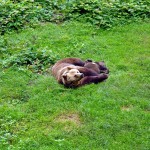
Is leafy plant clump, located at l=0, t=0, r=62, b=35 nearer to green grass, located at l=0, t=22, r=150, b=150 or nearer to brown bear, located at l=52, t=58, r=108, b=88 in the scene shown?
green grass, located at l=0, t=22, r=150, b=150

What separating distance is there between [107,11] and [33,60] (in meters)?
3.42

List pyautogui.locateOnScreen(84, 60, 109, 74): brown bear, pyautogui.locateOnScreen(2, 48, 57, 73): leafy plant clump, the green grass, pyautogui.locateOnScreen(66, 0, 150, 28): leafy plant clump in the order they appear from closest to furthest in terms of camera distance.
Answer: the green grass, pyautogui.locateOnScreen(84, 60, 109, 74): brown bear, pyautogui.locateOnScreen(2, 48, 57, 73): leafy plant clump, pyautogui.locateOnScreen(66, 0, 150, 28): leafy plant clump

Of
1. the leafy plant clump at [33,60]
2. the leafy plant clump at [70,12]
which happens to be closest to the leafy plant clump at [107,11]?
the leafy plant clump at [70,12]

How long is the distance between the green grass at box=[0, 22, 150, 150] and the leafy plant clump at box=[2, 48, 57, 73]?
Result: 220 mm

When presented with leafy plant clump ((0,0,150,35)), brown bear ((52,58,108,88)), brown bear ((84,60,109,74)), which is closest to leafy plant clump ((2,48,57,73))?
brown bear ((52,58,108,88))

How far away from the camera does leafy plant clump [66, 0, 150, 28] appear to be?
452 inches

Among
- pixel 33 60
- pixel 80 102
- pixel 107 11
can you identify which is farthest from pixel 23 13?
pixel 80 102

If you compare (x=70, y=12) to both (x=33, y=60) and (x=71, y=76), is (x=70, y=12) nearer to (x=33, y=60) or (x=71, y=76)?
(x=33, y=60)

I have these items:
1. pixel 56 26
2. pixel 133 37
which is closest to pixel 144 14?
pixel 133 37

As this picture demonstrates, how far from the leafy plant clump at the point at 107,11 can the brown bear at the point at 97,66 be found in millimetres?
2929

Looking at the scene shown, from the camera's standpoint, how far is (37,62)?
8945 mm

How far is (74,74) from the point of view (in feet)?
26.0

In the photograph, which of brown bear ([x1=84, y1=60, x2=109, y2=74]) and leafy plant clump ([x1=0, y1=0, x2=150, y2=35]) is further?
leafy plant clump ([x1=0, y1=0, x2=150, y2=35])

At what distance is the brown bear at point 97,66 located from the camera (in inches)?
327
